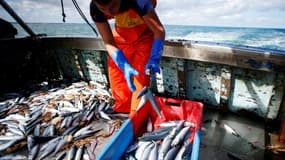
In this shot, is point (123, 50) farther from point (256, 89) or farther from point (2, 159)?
point (2, 159)

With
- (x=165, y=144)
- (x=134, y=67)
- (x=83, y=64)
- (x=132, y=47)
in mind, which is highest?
(x=132, y=47)

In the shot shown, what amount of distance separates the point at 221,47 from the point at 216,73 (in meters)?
0.49

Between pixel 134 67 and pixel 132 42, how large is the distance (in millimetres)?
394

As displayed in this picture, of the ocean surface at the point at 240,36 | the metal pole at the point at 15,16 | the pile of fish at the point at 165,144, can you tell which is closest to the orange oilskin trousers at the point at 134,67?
the pile of fish at the point at 165,144

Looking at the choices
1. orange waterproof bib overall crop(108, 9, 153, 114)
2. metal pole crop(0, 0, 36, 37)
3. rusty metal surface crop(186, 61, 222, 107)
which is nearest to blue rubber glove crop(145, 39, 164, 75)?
Answer: orange waterproof bib overall crop(108, 9, 153, 114)

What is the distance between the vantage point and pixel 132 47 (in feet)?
10.5

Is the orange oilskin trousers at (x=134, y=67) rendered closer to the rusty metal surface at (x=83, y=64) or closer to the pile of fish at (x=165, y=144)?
the pile of fish at (x=165, y=144)

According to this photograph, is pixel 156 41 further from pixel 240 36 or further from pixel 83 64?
pixel 240 36

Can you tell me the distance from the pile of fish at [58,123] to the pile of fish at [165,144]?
0.70 meters

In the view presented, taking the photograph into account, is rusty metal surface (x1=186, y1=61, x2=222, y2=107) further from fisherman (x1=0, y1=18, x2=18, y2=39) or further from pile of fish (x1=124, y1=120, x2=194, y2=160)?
fisherman (x1=0, y1=18, x2=18, y2=39)

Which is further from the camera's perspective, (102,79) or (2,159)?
(102,79)

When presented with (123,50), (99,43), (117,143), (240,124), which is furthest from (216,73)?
(99,43)

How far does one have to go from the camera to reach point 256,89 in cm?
310

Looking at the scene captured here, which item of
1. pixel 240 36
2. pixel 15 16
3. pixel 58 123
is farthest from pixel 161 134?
pixel 240 36
